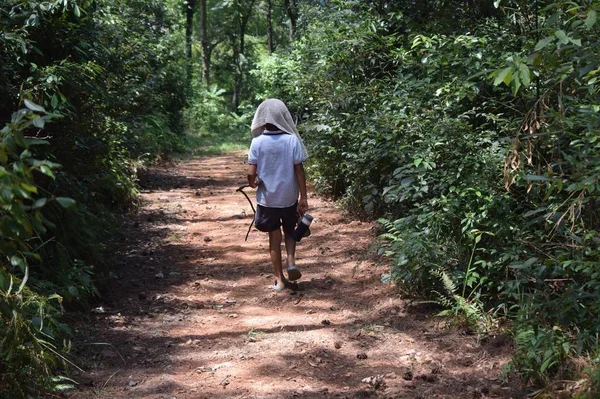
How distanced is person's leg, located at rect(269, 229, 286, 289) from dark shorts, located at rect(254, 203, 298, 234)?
0.08 m

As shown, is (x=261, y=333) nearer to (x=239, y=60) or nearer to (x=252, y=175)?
(x=252, y=175)

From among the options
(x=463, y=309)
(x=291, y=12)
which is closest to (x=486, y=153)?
(x=463, y=309)

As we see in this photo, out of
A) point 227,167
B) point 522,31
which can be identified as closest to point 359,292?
point 522,31

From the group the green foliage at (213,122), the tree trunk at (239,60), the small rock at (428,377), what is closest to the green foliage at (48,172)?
the small rock at (428,377)

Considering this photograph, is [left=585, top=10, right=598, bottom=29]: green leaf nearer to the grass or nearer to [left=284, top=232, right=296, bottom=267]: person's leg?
[left=284, top=232, right=296, bottom=267]: person's leg

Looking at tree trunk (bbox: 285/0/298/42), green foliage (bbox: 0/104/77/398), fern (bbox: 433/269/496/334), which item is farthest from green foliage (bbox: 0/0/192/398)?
tree trunk (bbox: 285/0/298/42)

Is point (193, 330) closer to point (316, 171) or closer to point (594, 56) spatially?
point (594, 56)

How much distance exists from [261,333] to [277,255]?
1478mm

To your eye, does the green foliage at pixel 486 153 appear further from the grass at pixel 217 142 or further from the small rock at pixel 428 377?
the grass at pixel 217 142

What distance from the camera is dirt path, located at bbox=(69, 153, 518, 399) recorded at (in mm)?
4785

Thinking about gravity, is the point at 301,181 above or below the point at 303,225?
above

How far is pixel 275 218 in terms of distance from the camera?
734 centimetres

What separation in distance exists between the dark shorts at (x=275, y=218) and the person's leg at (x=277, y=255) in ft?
0.27

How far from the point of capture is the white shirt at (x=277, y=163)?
7.19 meters
